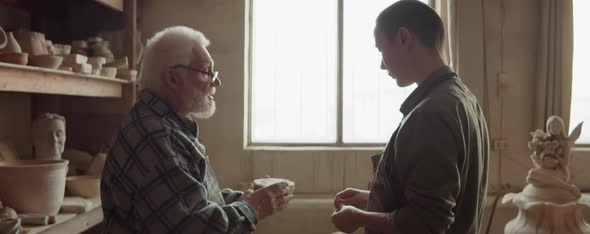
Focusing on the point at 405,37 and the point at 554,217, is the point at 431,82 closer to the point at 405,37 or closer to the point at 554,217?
the point at 405,37

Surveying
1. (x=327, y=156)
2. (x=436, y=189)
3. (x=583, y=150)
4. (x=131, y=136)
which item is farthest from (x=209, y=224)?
(x=583, y=150)

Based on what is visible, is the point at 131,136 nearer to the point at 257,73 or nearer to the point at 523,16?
the point at 257,73

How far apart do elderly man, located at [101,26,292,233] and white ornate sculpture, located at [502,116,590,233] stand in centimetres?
147

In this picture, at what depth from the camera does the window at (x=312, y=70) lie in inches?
126

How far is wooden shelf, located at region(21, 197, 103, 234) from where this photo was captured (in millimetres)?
1695

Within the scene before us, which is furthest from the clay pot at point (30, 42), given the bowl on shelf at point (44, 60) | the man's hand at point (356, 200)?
the man's hand at point (356, 200)

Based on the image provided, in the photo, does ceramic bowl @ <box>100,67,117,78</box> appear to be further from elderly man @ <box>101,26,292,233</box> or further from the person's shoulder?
the person's shoulder

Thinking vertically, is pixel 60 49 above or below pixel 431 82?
above

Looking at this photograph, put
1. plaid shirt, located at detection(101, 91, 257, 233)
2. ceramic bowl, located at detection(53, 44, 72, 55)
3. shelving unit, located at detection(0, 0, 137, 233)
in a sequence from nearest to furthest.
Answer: plaid shirt, located at detection(101, 91, 257, 233)
shelving unit, located at detection(0, 0, 137, 233)
ceramic bowl, located at detection(53, 44, 72, 55)

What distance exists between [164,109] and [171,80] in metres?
0.11

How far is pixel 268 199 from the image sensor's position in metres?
1.57

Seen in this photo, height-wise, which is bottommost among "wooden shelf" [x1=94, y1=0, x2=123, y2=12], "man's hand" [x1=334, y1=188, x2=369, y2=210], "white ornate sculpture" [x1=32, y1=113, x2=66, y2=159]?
"man's hand" [x1=334, y1=188, x2=369, y2=210]

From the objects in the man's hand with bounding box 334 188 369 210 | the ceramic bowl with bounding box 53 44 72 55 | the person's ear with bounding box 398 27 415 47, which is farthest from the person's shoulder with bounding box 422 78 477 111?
the ceramic bowl with bounding box 53 44 72 55

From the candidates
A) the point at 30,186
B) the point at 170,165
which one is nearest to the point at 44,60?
the point at 30,186
